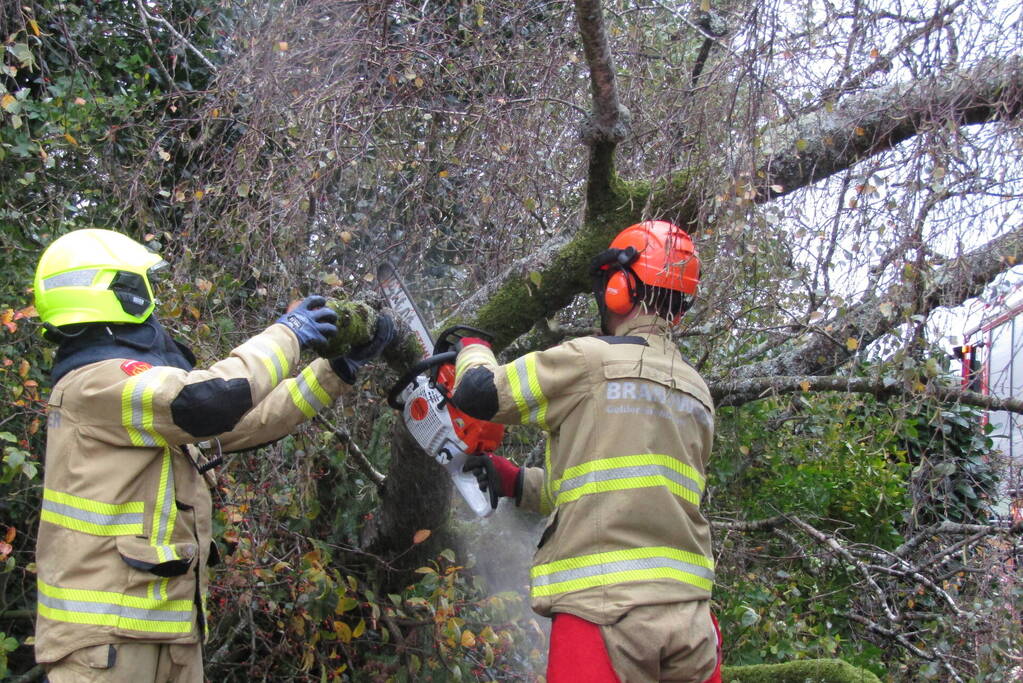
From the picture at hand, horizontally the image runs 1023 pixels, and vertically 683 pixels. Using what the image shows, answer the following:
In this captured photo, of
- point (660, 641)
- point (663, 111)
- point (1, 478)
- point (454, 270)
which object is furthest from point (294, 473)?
point (663, 111)

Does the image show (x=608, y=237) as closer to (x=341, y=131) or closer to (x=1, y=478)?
(x=341, y=131)

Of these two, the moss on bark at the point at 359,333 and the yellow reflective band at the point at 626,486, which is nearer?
the yellow reflective band at the point at 626,486

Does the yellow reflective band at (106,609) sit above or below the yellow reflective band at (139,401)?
below

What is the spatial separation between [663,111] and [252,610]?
264 centimetres

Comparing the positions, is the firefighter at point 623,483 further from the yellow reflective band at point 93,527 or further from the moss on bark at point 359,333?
the yellow reflective band at point 93,527

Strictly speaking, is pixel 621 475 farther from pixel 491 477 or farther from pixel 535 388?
pixel 491 477

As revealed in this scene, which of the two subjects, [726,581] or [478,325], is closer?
[478,325]

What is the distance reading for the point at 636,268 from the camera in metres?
2.77

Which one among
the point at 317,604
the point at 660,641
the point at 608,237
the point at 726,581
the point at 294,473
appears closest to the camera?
the point at 660,641

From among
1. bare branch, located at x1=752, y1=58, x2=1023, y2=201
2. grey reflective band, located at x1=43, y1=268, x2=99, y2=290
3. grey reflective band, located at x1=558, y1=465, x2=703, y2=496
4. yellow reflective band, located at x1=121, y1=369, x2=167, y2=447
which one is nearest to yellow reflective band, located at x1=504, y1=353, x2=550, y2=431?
grey reflective band, located at x1=558, y1=465, x2=703, y2=496

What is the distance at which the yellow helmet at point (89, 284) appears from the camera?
2646mm

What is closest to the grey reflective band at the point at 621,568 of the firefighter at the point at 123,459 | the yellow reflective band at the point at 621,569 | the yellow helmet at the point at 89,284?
the yellow reflective band at the point at 621,569

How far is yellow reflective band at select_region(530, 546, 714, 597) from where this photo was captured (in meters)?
2.53

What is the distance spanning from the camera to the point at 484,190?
406 cm
